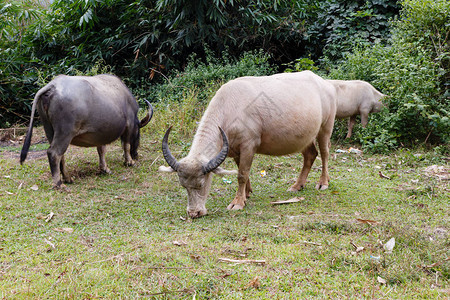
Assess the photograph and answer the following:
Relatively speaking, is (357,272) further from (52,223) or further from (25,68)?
(25,68)

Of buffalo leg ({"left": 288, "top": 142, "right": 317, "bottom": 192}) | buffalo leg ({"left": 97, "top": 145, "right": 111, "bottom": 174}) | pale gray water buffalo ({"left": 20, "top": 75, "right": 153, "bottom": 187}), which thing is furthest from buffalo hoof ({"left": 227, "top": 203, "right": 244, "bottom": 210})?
buffalo leg ({"left": 97, "top": 145, "right": 111, "bottom": 174})

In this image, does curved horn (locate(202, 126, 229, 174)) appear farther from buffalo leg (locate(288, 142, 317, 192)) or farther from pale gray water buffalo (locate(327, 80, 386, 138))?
pale gray water buffalo (locate(327, 80, 386, 138))

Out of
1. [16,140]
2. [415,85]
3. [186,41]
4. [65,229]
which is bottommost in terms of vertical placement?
[16,140]

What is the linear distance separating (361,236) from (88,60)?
10.4 metres

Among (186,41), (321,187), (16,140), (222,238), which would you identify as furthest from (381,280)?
(16,140)

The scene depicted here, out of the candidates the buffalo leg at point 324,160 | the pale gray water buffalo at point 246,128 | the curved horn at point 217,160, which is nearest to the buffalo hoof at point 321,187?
the buffalo leg at point 324,160

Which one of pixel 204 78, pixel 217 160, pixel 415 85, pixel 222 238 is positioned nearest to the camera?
pixel 222 238

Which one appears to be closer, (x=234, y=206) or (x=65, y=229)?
(x=65, y=229)

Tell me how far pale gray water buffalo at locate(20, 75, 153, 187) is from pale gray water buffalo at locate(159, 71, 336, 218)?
190 cm

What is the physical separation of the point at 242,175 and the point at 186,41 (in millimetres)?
6752

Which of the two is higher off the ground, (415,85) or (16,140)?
(415,85)

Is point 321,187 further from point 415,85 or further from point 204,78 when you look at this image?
point 204,78

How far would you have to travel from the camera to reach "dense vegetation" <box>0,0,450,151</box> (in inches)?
410

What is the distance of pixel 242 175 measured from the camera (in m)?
5.09
